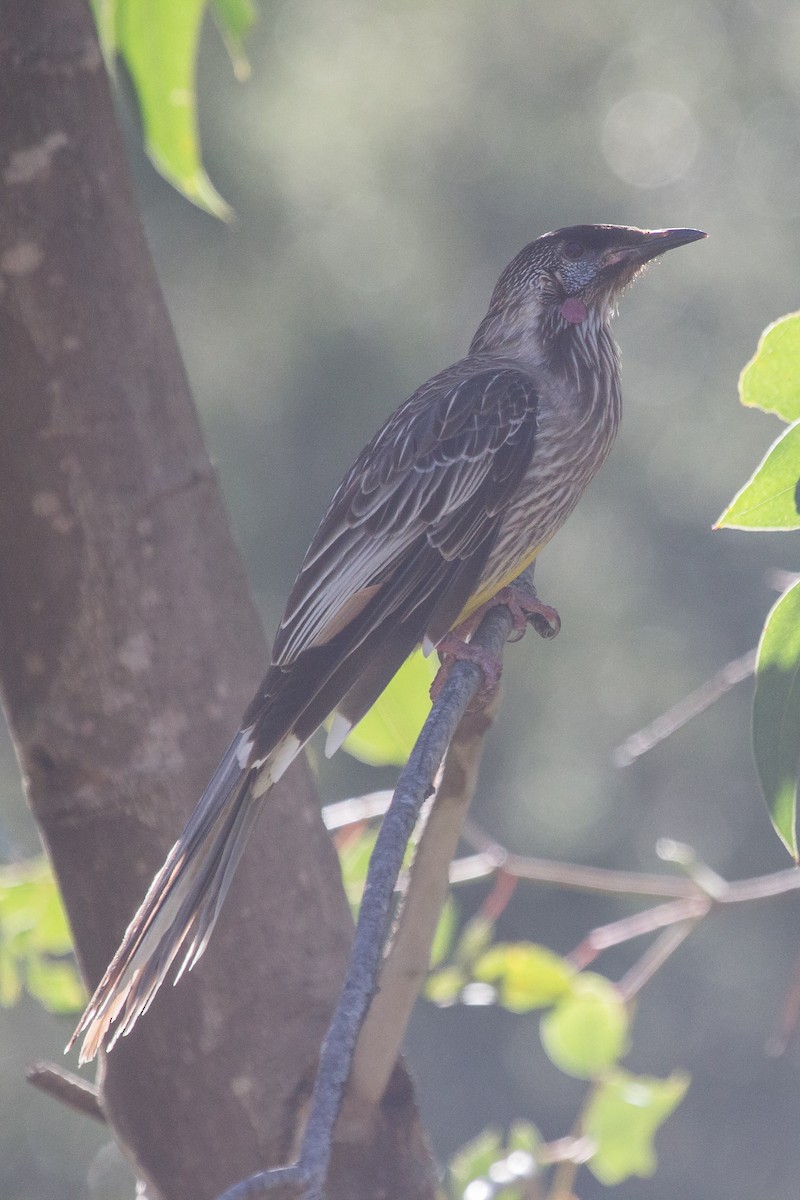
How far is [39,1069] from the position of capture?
77.5 inches

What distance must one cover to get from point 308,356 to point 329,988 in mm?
10356

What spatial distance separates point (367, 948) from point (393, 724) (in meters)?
1.16

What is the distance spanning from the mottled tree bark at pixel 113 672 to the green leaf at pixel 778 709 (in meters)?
0.67

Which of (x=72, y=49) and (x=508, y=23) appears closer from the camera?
(x=72, y=49)

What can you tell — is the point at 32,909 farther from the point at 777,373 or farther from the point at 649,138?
the point at 649,138

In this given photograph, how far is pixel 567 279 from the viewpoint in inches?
128

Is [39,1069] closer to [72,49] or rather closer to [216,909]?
[216,909]

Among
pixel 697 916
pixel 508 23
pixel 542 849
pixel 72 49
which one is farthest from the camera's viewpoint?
pixel 508 23

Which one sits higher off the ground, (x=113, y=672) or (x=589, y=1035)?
(x=113, y=672)

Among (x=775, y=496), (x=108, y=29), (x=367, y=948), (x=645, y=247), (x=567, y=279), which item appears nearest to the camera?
(x=367, y=948)

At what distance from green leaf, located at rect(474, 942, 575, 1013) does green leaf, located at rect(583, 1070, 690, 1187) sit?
0.63ft

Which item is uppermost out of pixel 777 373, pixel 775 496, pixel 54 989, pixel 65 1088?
pixel 777 373

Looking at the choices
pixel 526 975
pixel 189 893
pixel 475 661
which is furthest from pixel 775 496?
pixel 526 975

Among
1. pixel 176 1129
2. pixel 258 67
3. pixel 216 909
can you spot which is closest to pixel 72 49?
pixel 216 909
